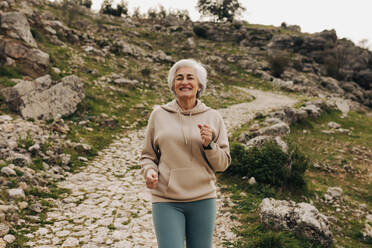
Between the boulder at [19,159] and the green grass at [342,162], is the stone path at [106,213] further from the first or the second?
the green grass at [342,162]

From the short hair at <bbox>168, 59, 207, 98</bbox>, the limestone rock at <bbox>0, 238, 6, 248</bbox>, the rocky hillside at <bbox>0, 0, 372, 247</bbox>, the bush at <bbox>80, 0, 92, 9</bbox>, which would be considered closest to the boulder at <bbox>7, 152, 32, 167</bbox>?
the rocky hillside at <bbox>0, 0, 372, 247</bbox>

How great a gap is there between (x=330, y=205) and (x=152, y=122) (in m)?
6.35

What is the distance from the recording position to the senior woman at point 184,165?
260cm

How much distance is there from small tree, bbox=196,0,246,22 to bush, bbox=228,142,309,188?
79503 millimetres

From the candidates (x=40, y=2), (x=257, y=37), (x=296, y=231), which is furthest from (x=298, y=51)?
(x=296, y=231)

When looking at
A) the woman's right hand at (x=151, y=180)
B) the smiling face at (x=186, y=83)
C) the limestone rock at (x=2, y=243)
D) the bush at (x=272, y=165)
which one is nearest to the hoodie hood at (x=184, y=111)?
the smiling face at (x=186, y=83)

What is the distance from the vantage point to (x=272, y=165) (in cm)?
741

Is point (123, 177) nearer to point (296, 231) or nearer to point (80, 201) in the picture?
point (80, 201)

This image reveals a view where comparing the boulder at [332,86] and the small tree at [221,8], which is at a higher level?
the small tree at [221,8]

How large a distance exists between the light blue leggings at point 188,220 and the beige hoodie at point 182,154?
0.23 feet

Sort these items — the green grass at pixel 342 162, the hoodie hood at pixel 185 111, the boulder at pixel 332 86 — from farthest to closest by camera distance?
1. the boulder at pixel 332 86
2. the green grass at pixel 342 162
3. the hoodie hood at pixel 185 111

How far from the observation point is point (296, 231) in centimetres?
475

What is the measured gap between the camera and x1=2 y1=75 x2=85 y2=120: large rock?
30.8 ft

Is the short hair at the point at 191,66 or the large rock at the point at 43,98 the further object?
the large rock at the point at 43,98
